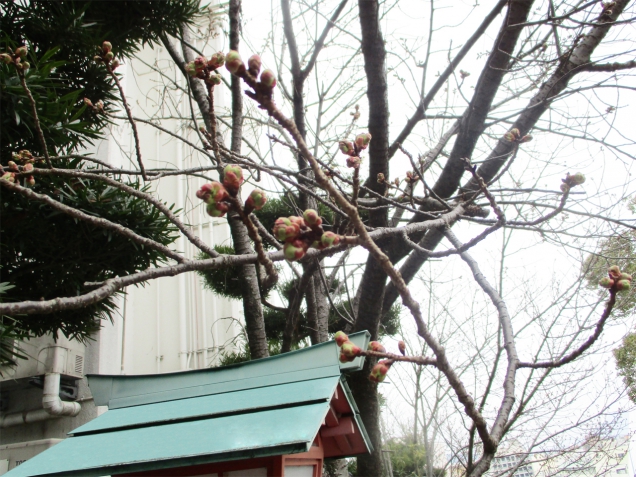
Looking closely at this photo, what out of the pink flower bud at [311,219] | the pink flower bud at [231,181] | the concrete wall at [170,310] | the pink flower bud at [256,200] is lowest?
the pink flower bud at [311,219]

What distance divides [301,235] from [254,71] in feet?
0.55

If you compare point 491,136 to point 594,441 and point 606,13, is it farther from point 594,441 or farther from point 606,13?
point 594,441

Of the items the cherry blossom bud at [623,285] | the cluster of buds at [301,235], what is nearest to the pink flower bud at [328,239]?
the cluster of buds at [301,235]

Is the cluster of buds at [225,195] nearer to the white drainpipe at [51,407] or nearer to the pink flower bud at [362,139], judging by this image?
the pink flower bud at [362,139]

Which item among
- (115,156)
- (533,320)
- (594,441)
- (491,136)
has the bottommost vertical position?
(594,441)

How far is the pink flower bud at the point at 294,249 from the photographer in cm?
46

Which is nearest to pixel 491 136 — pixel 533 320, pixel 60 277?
pixel 533 320

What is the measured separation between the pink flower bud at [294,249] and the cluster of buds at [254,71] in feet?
0.49

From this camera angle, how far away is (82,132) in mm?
1769

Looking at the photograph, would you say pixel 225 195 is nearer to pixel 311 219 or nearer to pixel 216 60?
pixel 311 219

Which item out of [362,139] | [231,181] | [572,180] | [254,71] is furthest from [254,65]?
[572,180]

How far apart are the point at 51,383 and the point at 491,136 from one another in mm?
2847

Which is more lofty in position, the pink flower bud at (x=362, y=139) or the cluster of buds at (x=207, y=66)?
the cluster of buds at (x=207, y=66)

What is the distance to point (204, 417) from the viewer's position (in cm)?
116
